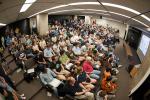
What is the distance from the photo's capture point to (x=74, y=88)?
5.67 m

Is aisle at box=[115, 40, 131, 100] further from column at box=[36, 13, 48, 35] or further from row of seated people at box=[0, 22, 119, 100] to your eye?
column at box=[36, 13, 48, 35]

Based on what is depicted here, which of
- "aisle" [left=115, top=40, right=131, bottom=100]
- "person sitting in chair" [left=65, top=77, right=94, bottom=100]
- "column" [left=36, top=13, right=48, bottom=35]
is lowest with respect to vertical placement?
"aisle" [left=115, top=40, right=131, bottom=100]

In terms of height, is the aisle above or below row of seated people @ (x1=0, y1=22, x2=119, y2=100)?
below

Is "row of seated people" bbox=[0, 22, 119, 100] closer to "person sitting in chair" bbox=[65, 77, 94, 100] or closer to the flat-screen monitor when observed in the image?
"person sitting in chair" bbox=[65, 77, 94, 100]

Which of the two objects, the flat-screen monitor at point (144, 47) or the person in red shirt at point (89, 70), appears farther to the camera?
the flat-screen monitor at point (144, 47)

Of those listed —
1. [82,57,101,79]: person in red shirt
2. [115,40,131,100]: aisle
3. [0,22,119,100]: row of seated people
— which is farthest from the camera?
[82,57,101,79]: person in red shirt

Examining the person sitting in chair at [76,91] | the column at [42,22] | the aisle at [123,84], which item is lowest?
the aisle at [123,84]

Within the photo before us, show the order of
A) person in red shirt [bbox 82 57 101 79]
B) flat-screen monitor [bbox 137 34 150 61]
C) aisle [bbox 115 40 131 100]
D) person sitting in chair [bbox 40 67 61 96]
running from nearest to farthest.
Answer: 1. person sitting in chair [bbox 40 67 61 96]
2. aisle [bbox 115 40 131 100]
3. person in red shirt [bbox 82 57 101 79]
4. flat-screen monitor [bbox 137 34 150 61]

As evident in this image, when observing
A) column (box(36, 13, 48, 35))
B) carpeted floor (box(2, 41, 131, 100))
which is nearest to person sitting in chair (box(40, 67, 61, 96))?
carpeted floor (box(2, 41, 131, 100))

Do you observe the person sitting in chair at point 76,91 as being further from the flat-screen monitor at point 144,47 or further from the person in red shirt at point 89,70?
the flat-screen monitor at point 144,47

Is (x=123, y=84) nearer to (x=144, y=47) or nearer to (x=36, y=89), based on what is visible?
(x=36, y=89)

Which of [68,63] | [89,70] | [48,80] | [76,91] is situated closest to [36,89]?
[48,80]

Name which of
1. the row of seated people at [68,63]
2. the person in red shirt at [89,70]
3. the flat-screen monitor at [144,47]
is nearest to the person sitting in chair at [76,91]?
the row of seated people at [68,63]

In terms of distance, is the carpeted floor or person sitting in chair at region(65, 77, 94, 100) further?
the carpeted floor
